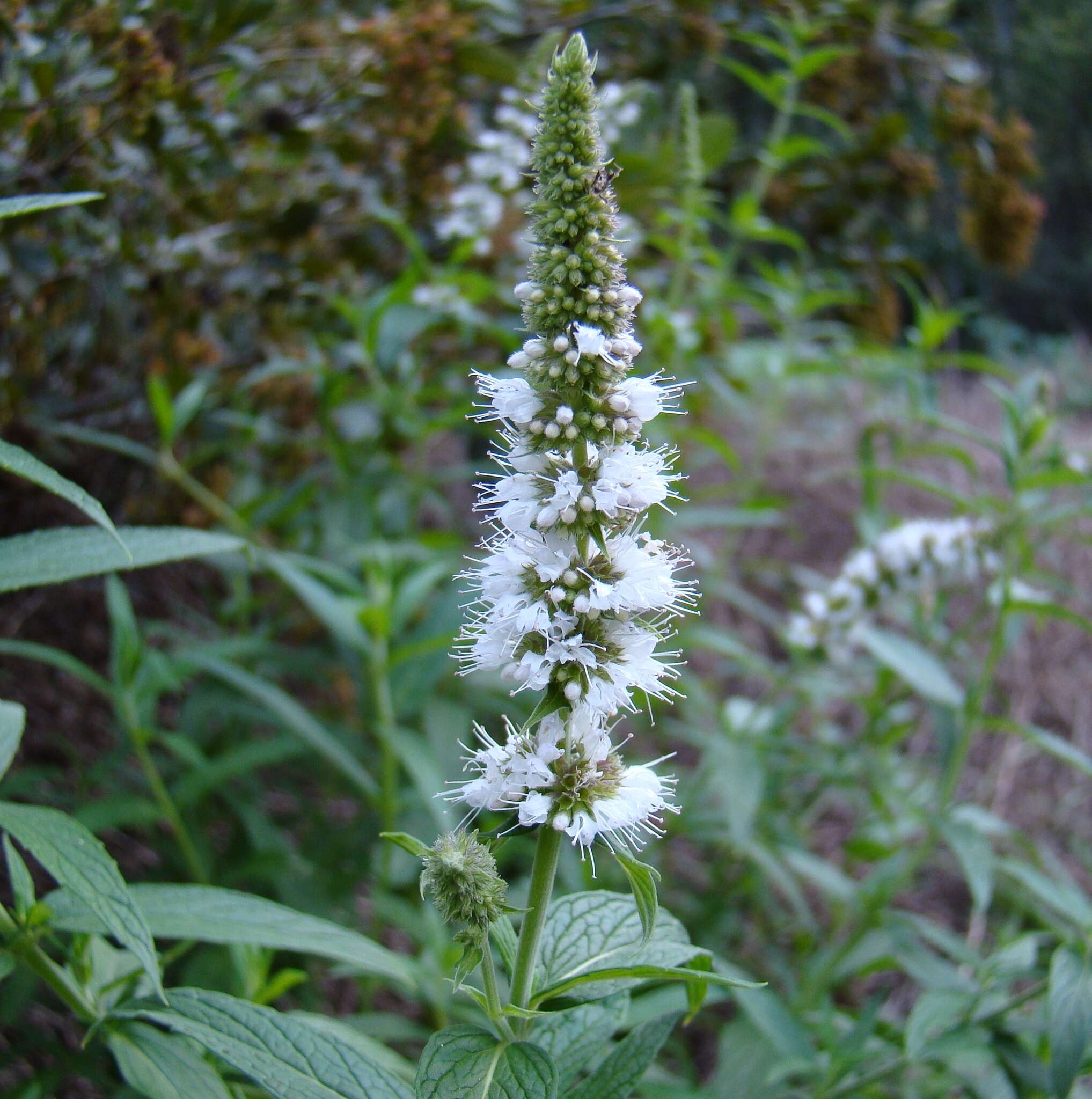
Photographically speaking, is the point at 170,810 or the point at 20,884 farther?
the point at 170,810

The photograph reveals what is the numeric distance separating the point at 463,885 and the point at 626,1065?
1.44 feet

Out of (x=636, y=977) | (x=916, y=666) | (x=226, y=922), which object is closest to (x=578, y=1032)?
(x=636, y=977)

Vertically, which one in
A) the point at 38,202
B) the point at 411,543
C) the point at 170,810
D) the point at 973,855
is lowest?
the point at 973,855

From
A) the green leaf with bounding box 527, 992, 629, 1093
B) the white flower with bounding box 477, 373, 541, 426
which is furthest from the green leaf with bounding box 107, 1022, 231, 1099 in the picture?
the white flower with bounding box 477, 373, 541, 426

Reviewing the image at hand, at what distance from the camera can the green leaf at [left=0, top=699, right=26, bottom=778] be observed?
1.30m

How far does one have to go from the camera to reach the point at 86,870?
116cm

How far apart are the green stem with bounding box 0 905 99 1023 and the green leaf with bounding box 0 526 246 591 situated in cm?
46

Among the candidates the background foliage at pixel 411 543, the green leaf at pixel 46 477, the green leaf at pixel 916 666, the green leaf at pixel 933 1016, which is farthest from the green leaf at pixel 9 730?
the green leaf at pixel 916 666

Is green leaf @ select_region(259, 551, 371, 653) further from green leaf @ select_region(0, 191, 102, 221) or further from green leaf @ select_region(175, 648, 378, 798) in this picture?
green leaf @ select_region(0, 191, 102, 221)

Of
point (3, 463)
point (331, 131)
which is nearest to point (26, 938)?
point (3, 463)

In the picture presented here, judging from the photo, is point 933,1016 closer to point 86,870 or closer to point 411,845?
point 411,845

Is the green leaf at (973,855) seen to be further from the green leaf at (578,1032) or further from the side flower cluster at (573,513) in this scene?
the side flower cluster at (573,513)

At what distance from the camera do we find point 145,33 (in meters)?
2.34

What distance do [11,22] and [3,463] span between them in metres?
1.87
